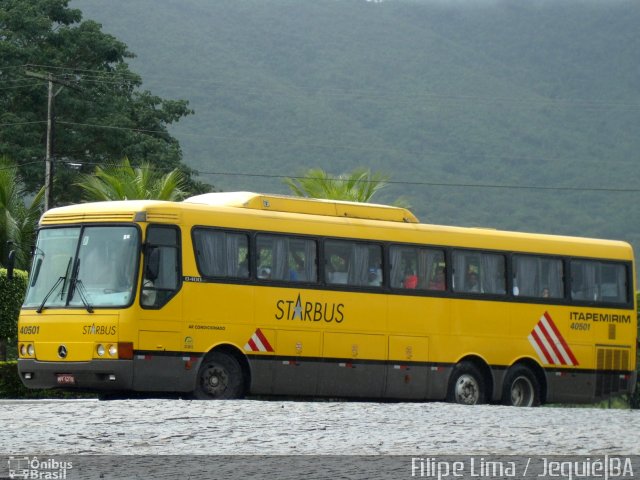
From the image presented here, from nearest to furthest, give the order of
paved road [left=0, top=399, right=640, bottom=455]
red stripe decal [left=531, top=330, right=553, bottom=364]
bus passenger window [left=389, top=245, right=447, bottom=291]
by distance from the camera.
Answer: paved road [left=0, top=399, right=640, bottom=455] → bus passenger window [left=389, top=245, right=447, bottom=291] → red stripe decal [left=531, top=330, right=553, bottom=364]

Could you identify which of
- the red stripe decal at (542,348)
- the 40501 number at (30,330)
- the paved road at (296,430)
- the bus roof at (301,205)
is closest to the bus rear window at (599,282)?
the red stripe decal at (542,348)

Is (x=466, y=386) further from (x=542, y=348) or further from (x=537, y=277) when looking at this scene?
(x=537, y=277)

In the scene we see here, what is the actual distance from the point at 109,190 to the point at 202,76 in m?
148

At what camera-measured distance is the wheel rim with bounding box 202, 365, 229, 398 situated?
763 inches

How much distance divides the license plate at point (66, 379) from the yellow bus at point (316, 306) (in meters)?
0.02

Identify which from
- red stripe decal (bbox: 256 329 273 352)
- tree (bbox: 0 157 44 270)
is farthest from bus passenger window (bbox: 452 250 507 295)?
tree (bbox: 0 157 44 270)

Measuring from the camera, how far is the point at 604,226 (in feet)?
508

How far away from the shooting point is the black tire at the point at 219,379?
19.3 metres

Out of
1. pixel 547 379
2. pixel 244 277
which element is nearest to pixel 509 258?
pixel 547 379

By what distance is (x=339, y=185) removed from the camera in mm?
41781

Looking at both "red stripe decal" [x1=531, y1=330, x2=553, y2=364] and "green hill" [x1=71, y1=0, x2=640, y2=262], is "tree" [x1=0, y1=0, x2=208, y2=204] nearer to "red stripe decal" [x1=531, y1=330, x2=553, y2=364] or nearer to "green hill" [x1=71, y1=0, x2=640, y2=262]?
"red stripe decal" [x1=531, y1=330, x2=553, y2=364]

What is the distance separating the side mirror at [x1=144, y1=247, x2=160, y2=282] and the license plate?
1.72 meters

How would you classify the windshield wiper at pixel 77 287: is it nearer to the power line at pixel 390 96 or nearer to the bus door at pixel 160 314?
the bus door at pixel 160 314

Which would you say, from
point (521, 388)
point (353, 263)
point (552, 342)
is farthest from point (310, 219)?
point (552, 342)
